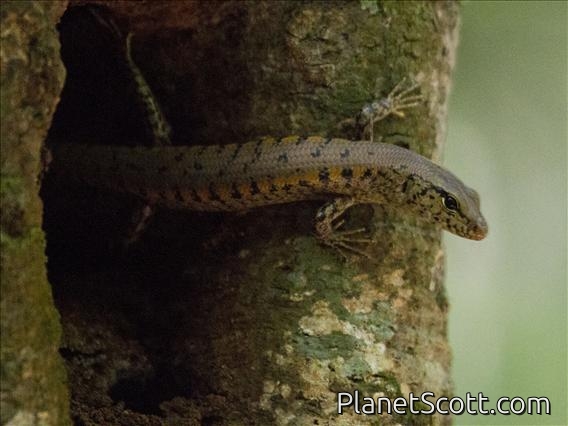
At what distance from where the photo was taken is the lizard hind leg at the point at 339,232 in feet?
11.0

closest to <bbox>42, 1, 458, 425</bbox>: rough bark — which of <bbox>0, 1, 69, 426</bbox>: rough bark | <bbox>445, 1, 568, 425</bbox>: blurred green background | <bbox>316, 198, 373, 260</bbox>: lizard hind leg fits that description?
<bbox>316, 198, 373, 260</bbox>: lizard hind leg

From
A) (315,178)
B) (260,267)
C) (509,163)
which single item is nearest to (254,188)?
(315,178)

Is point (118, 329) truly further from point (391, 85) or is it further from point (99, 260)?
point (391, 85)

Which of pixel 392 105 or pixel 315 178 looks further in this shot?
pixel 315 178

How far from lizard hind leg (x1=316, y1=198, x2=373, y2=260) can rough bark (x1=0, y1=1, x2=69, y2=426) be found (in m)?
1.31

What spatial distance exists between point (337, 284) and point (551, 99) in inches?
219

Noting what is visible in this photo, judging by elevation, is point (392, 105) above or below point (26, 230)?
above

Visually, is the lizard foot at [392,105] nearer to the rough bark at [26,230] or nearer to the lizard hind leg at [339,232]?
the lizard hind leg at [339,232]

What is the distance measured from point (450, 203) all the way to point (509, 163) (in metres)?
4.45

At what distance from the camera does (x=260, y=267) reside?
135 inches

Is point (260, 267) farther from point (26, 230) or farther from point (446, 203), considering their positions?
point (26, 230)

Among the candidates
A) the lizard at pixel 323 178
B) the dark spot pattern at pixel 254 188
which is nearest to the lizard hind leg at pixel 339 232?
the lizard at pixel 323 178

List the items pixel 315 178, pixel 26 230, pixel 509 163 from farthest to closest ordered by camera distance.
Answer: pixel 509 163 → pixel 315 178 → pixel 26 230

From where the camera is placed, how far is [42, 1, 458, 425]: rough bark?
10.4 feet
